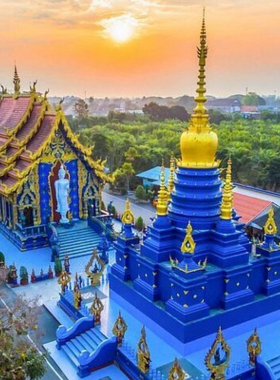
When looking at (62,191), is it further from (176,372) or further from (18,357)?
(18,357)

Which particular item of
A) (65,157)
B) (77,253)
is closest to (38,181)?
(65,157)

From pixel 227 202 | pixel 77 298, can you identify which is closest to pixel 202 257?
pixel 227 202

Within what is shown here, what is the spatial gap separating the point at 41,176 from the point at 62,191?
4.82 ft

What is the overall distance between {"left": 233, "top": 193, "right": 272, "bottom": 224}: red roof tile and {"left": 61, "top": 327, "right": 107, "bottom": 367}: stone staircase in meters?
13.3

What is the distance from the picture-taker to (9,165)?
2384cm

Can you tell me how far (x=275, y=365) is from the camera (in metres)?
12.6

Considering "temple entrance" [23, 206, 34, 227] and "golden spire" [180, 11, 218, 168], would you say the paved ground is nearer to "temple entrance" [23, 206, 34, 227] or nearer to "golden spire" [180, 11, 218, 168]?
"temple entrance" [23, 206, 34, 227]

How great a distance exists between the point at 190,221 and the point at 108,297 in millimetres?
4961

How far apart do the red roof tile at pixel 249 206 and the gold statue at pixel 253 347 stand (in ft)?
42.4

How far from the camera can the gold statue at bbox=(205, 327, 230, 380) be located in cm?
1120

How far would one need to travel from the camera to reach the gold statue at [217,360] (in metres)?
11.2

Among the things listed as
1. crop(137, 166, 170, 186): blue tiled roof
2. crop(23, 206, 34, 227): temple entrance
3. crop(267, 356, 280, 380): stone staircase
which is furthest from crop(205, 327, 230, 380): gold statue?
crop(137, 166, 170, 186): blue tiled roof

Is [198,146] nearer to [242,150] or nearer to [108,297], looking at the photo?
[108,297]

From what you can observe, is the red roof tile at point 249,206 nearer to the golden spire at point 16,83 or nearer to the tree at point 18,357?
the golden spire at point 16,83
